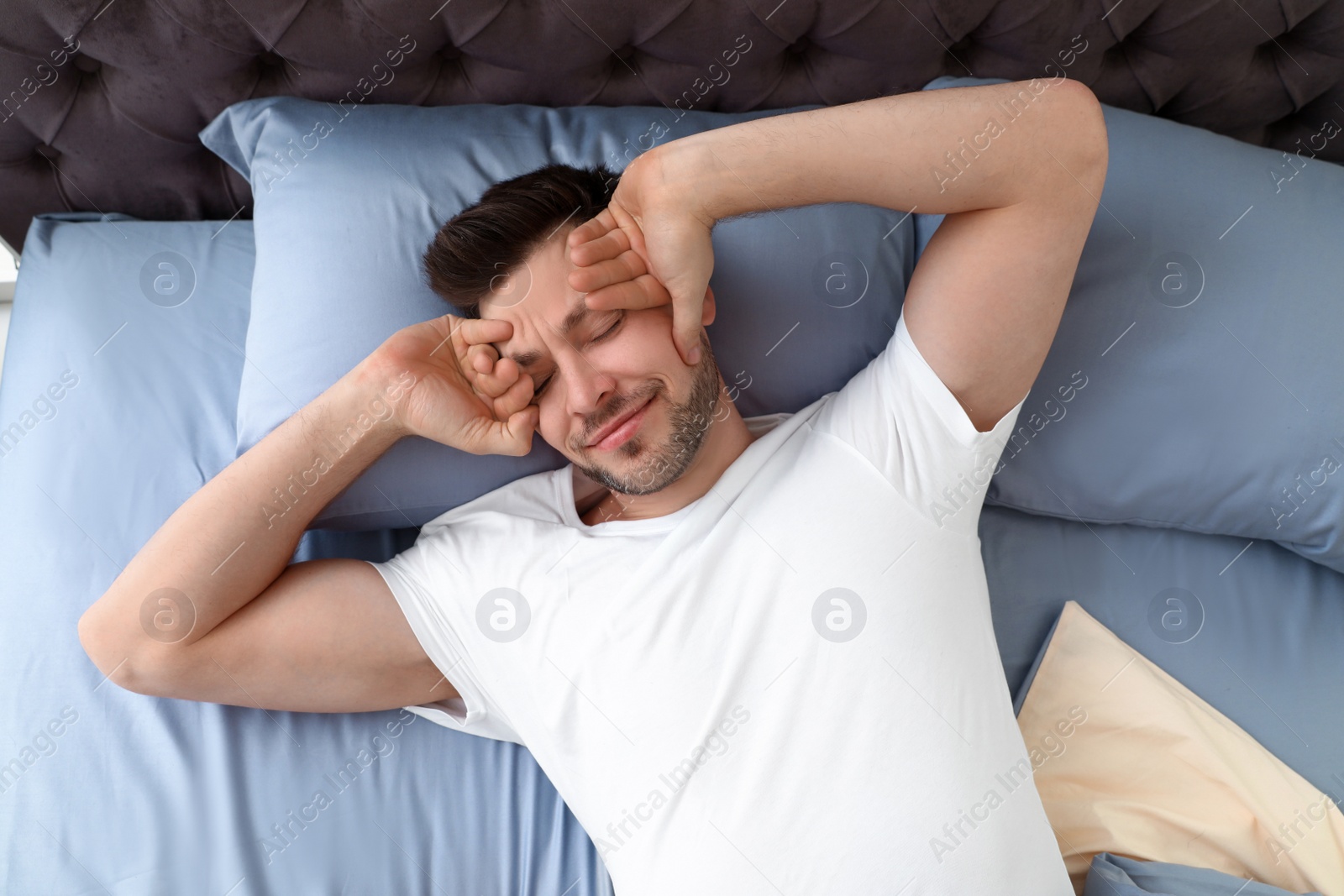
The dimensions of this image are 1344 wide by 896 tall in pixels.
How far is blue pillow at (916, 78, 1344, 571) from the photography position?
144 centimetres

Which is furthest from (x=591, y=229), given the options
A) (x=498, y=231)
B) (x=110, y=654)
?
(x=110, y=654)

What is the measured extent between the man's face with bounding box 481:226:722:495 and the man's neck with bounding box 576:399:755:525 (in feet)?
0.25

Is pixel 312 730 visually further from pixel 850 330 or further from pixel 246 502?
pixel 850 330

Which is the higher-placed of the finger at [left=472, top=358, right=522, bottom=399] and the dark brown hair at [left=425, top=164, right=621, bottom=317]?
the dark brown hair at [left=425, top=164, right=621, bottom=317]

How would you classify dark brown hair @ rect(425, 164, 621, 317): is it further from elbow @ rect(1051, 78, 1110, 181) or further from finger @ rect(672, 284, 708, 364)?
elbow @ rect(1051, 78, 1110, 181)

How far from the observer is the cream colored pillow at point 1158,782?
1355 mm

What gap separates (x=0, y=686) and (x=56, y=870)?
0.96ft

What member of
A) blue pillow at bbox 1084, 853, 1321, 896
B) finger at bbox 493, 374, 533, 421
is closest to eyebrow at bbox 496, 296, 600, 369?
finger at bbox 493, 374, 533, 421

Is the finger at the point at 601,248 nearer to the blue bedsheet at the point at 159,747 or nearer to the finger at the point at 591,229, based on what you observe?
the finger at the point at 591,229

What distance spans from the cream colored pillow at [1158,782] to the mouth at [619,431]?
33.2 inches

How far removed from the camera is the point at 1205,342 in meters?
1.45

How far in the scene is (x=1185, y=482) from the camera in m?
1.50

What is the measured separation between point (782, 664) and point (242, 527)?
811 millimetres

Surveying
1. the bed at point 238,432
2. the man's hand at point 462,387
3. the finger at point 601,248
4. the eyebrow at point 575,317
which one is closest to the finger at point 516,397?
the man's hand at point 462,387
